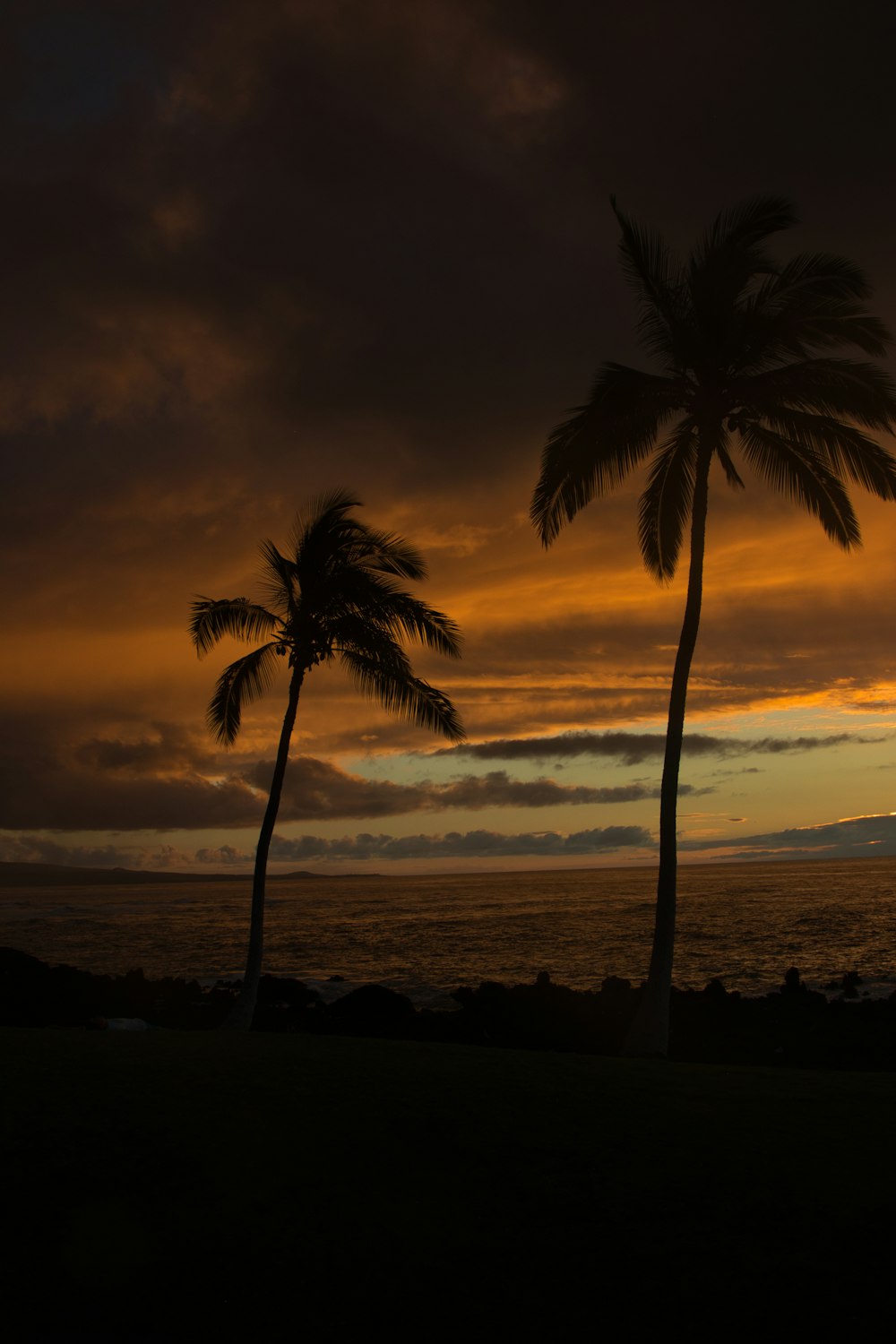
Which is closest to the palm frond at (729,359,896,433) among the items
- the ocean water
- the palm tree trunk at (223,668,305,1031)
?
the palm tree trunk at (223,668,305,1031)

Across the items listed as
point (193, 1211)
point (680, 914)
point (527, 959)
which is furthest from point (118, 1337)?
point (680, 914)

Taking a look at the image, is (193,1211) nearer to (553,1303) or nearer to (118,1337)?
(118,1337)

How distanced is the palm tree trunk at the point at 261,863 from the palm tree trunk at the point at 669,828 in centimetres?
769

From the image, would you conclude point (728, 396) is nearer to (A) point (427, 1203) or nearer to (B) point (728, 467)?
(B) point (728, 467)

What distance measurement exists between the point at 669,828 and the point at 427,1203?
11.1 metres

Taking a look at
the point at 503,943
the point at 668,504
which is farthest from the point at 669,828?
the point at 503,943

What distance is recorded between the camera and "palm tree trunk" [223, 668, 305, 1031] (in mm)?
19391

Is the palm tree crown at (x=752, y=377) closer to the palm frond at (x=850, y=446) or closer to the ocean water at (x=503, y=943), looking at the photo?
the palm frond at (x=850, y=446)

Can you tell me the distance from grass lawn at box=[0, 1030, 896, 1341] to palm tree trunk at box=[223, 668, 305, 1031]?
32.3ft

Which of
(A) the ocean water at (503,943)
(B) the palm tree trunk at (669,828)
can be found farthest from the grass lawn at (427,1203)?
(A) the ocean water at (503,943)

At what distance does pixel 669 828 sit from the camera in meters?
17.0

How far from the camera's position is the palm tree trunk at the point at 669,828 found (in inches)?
633

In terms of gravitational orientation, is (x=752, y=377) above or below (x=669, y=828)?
above

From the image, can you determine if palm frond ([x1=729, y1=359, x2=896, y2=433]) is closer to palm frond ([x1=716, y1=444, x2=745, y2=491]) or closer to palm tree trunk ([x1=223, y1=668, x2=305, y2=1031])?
palm frond ([x1=716, y1=444, x2=745, y2=491])
